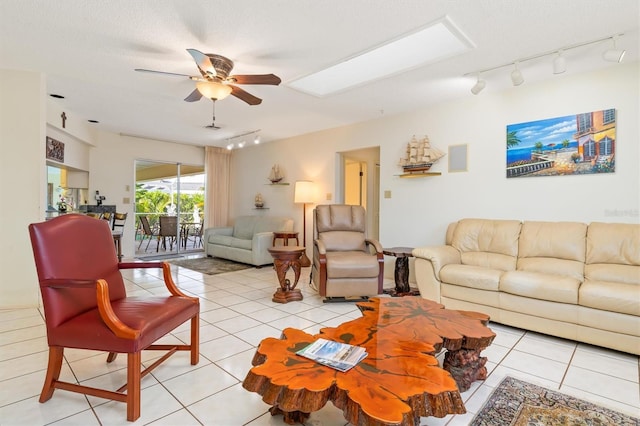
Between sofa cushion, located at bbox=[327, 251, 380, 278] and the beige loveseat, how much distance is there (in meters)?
2.23

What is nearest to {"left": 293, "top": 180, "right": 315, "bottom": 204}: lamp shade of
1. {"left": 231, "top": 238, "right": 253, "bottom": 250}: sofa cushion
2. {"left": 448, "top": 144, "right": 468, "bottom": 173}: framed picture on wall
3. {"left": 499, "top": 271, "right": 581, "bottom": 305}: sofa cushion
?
{"left": 231, "top": 238, "right": 253, "bottom": 250}: sofa cushion

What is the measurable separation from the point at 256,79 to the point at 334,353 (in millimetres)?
2220

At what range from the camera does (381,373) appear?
1.30m

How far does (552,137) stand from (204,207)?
6.47 metres

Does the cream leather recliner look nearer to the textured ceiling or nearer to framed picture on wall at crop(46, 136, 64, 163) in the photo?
the textured ceiling

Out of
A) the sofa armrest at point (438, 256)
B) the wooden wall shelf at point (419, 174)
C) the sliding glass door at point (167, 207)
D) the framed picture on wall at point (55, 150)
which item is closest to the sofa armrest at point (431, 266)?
the sofa armrest at point (438, 256)

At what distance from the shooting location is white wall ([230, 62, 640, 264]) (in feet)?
9.52

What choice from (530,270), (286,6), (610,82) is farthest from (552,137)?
(286,6)

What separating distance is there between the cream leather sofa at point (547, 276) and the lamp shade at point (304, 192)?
2.52 metres

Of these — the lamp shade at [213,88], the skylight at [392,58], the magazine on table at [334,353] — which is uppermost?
the skylight at [392,58]

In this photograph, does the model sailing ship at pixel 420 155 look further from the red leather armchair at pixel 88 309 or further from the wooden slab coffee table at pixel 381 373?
the red leather armchair at pixel 88 309

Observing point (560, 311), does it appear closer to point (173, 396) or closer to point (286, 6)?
point (173, 396)

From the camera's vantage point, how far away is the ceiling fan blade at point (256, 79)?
2.59 metres

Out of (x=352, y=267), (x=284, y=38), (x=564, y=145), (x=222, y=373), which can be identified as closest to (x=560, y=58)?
(x=564, y=145)
